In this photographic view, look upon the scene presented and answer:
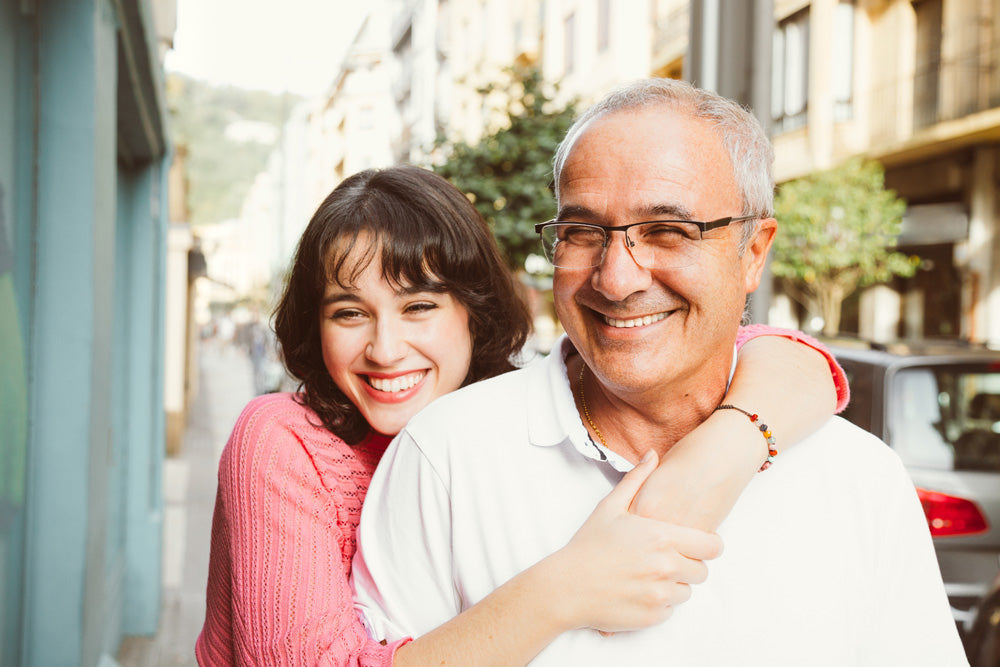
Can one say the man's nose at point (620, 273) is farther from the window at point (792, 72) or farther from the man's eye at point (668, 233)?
the window at point (792, 72)

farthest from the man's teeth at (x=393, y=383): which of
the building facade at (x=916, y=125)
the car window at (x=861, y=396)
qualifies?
the building facade at (x=916, y=125)

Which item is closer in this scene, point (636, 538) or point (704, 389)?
point (636, 538)

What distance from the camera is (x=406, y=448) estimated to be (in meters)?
1.71

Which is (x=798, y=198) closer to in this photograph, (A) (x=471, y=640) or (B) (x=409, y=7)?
(A) (x=471, y=640)

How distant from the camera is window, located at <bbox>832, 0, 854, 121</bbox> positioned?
56.2 ft

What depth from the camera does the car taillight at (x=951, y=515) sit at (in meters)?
4.27

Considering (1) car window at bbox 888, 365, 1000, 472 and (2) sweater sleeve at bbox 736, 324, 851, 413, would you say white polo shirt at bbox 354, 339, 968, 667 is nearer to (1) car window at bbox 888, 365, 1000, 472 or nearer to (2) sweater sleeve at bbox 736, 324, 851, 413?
(2) sweater sleeve at bbox 736, 324, 851, 413

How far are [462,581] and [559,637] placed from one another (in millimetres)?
188

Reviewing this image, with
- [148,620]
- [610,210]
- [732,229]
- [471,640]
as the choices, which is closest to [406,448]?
[471,640]

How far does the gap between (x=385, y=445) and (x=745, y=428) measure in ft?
2.98

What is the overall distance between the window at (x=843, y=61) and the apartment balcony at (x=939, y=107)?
64 cm

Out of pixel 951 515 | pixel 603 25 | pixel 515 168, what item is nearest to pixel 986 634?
pixel 951 515

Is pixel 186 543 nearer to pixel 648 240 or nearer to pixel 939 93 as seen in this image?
pixel 648 240

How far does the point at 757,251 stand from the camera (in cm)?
183
